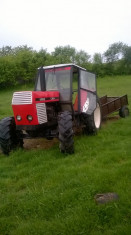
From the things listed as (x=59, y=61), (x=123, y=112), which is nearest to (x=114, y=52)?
(x=59, y=61)

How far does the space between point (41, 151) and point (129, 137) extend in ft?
7.94

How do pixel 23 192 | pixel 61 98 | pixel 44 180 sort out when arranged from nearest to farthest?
1. pixel 23 192
2. pixel 44 180
3. pixel 61 98

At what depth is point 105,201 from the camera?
336 centimetres

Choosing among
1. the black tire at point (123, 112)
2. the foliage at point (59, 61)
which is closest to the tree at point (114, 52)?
the foliage at point (59, 61)

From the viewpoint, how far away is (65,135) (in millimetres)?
5215

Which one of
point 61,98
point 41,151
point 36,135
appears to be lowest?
point 41,151

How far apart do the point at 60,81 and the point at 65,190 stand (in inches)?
129

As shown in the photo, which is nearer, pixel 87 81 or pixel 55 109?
pixel 55 109

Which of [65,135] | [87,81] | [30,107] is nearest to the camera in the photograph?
[65,135]

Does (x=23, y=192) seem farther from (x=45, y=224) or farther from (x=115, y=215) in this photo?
(x=115, y=215)

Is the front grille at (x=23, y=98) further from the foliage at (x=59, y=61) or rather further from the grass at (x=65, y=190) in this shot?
the foliage at (x=59, y=61)

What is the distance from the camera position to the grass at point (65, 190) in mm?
3002

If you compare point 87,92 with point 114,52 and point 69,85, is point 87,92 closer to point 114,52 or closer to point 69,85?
point 69,85

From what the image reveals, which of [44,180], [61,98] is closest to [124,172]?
[44,180]
